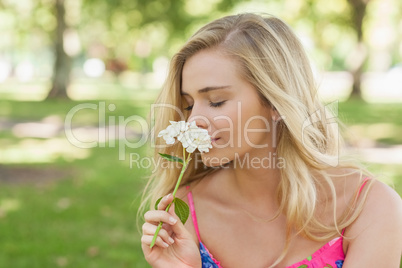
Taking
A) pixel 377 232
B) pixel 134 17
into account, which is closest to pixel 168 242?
pixel 377 232

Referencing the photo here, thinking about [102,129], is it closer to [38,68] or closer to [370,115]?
[370,115]

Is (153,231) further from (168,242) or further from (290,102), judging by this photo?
(290,102)

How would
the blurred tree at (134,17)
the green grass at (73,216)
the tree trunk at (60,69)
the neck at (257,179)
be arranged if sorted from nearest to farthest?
the neck at (257,179) < the green grass at (73,216) < the tree trunk at (60,69) < the blurred tree at (134,17)

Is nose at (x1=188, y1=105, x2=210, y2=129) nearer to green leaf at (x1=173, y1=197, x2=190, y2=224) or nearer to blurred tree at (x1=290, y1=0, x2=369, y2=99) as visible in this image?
green leaf at (x1=173, y1=197, x2=190, y2=224)

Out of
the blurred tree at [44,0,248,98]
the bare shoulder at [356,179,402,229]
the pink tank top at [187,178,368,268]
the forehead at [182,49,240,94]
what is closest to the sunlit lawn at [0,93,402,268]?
the bare shoulder at [356,179,402,229]

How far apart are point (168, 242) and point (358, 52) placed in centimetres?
2406

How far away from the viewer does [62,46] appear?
2169cm

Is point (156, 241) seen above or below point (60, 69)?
above

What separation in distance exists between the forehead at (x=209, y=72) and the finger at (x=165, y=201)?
60cm

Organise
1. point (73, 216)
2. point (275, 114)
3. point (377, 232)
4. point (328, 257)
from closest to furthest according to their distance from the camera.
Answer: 1. point (377, 232)
2. point (328, 257)
3. point (275, 114)
4. point (73, 216)

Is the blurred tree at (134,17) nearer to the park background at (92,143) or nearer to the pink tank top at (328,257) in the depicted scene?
the park background at (92,143)

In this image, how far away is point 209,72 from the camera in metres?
2.73

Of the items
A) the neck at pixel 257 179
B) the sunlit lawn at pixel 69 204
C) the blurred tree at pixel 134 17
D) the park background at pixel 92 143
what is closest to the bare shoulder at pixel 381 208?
the park background at pixel 92 143

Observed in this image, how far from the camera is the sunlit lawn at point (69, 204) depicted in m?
4.94
